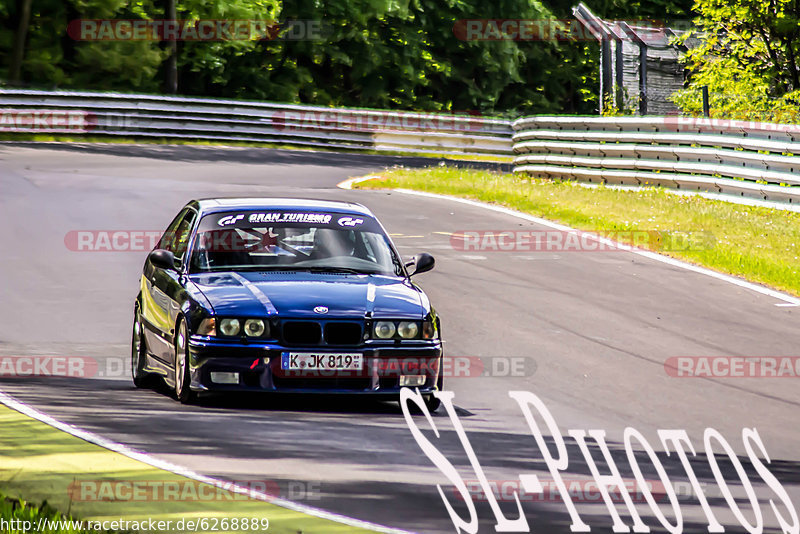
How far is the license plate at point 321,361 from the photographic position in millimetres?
9117

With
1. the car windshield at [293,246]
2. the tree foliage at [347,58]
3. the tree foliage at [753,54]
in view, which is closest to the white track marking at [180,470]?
the car windshield at [293,246]

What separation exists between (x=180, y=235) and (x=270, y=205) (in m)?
0.75

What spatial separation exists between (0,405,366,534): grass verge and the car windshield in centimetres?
266

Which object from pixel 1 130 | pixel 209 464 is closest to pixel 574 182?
pixel 1 130

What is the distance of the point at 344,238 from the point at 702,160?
1235 centimetres

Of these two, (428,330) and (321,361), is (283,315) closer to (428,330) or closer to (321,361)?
(321,361)

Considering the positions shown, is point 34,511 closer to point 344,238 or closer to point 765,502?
point 765,502

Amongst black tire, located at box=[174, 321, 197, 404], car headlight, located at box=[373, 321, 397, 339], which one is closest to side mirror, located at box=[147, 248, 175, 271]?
black tire, located at box=[174, 321, 197, 404]

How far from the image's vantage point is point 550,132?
27.3 meters

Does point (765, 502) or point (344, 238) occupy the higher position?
point (344, 238)

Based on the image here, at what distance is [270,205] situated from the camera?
10.8 metres

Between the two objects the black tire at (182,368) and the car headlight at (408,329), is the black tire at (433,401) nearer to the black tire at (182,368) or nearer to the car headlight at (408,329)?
the car headlight at (408,329)

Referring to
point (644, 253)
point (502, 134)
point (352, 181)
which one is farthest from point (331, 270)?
point (502, 134)

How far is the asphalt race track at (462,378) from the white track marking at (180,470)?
0.32 ft
